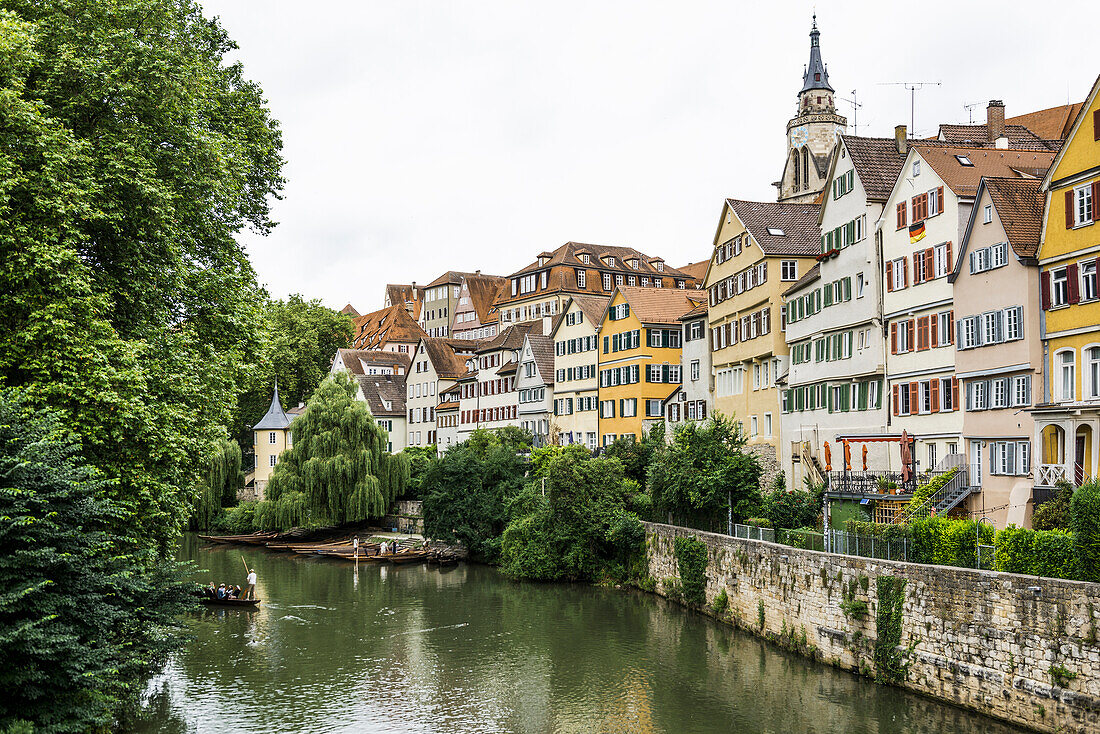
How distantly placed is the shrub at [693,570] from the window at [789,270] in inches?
557

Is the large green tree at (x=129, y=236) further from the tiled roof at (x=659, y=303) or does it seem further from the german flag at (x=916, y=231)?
the tiled roof at (x=659, y=303)

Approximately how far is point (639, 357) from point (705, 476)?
22.0 metres

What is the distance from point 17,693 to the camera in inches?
555

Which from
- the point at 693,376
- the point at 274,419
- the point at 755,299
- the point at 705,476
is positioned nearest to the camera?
the point at 705,476

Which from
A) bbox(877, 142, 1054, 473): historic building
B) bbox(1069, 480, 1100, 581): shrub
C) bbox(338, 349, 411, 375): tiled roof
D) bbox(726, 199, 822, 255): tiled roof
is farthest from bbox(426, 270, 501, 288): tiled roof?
bbox(1069, 480, 1100, 581): shrub

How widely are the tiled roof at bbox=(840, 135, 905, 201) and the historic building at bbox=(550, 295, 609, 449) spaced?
2625cm

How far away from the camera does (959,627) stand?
21.7 m

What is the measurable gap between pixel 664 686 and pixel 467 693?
497cm

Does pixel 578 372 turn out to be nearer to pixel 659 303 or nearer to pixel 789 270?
pixel 659 303

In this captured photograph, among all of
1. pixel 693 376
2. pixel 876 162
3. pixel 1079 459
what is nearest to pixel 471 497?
pixel 693 376

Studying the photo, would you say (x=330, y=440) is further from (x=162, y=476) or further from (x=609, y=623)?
(x=162, y=476)

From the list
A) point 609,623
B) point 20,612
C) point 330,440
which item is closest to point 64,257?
point 20,612

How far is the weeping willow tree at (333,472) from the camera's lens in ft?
195

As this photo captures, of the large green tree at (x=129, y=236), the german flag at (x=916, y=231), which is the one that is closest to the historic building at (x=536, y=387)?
the german flag at (x=916, y=231)
